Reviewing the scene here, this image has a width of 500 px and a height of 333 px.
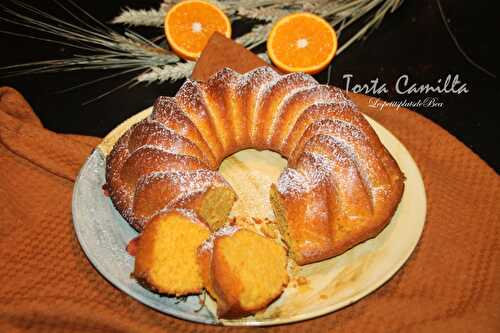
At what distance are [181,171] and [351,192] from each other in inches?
28.2

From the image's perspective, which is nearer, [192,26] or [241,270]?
[241,270]

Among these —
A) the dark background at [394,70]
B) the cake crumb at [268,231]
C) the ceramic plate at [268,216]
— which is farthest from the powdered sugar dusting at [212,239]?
the dark background at [394,70]

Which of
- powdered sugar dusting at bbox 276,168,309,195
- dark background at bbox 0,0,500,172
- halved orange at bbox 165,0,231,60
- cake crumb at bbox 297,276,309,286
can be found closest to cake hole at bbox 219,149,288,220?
powdered sugar dusting at bbox 276,168,309,195

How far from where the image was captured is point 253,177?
261 centimetres

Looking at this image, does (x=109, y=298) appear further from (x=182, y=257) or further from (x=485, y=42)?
(x=485, y=42)

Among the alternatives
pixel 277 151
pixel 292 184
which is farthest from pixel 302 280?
pixel 277 151

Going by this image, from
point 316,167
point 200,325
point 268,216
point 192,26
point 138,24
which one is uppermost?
point 192,26

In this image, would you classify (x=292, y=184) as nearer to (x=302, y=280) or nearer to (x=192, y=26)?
(x=302, y=280)

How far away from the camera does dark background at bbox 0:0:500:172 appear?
295 centimetres

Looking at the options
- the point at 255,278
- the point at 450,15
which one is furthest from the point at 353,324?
the point at 450,15

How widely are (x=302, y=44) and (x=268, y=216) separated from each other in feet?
3.70

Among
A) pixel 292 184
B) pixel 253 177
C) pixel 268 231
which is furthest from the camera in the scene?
pixel 253 177

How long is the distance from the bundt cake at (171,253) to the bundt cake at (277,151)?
135 millimetres

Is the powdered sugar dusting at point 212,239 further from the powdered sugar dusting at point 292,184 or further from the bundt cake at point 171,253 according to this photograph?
the powdered sugar dusting at point 292,184
